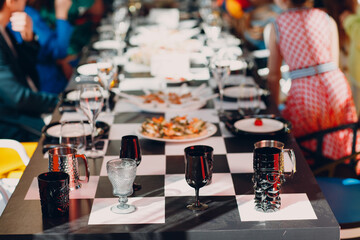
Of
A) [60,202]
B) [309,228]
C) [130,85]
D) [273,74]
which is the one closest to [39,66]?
[130,85]

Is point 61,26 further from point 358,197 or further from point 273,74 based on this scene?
point 358,197

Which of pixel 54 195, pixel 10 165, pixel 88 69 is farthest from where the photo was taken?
pixel 88 69

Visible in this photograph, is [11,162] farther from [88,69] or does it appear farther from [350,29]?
[350,29]

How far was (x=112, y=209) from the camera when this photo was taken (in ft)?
4.59

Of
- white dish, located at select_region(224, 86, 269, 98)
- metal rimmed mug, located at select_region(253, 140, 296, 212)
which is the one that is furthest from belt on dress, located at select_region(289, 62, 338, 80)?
metal rimmed mug, located at select_region(253, 140, 296, 212)

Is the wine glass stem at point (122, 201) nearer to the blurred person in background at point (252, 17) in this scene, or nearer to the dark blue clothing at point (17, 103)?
the dark blue clothing at point (17, 103)

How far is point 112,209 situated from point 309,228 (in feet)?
1.63

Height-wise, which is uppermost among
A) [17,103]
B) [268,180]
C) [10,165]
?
[268,180]

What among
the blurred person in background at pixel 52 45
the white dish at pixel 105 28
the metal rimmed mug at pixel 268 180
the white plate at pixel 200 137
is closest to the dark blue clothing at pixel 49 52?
the blurred person in background at pixel 52 45

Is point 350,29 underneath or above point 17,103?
above

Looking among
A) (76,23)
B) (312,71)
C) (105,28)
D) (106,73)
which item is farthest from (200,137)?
(76,23)

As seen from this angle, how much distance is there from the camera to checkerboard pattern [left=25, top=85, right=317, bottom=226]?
1.36 metres

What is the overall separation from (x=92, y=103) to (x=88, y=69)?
1.17m

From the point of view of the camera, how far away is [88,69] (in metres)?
2.98
